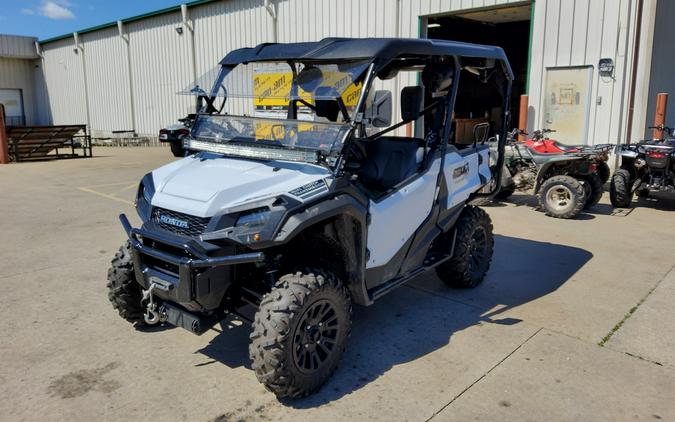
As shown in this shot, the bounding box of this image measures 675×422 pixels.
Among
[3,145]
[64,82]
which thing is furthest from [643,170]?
[64,82]

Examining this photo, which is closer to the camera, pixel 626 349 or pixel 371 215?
pixel 371 215

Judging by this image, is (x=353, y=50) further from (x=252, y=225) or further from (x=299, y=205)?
(x=252, y=225)

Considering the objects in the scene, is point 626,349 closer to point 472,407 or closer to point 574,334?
point 574,334

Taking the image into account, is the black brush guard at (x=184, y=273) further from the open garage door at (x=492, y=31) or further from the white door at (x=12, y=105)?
the white door at (x=12, y=105)

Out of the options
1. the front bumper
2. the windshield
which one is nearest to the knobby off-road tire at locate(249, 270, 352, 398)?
the front bumper

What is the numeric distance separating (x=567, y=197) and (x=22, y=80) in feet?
98.4

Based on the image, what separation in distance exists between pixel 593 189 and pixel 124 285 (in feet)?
24.7

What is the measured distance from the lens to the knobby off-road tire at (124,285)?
150 inches

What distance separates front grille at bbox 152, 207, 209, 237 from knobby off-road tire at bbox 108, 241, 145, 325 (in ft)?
1.62

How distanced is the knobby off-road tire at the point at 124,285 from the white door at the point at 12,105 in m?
29.5

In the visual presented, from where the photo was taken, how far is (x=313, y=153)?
348 cm

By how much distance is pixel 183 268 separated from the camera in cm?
301

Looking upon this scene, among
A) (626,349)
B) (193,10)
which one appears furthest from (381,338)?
(193,10)

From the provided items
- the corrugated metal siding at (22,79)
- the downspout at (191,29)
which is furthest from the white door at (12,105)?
the downspout at (191,29)
